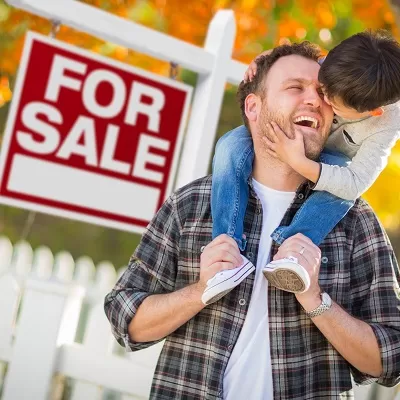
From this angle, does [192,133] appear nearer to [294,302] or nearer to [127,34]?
[127,34]

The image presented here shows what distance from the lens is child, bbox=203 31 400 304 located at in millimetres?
2412

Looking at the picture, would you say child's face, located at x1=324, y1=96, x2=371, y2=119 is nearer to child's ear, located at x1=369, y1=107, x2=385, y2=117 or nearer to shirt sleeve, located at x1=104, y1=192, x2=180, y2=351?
child's ear, located at x1=369, y1=107, x2=385, y2=117

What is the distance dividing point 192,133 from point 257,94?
1.16 m

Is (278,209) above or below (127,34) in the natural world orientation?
below

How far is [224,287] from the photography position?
2.22 m

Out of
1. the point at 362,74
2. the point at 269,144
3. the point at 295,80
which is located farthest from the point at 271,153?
the point at 362,74

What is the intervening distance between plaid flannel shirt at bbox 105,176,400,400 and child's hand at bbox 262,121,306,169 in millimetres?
165

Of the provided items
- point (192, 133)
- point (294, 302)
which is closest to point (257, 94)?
point (294, 302)

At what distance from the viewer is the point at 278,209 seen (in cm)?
255

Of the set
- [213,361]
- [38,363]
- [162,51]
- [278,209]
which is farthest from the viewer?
[162,51]

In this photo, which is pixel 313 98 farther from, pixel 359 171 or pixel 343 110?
pixel 359 171

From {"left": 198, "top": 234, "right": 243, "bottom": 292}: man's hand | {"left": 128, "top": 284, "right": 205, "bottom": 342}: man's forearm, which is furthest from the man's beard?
{"left": 128, "top": 284, "right": 205, "bottom": 342}: man's forearm

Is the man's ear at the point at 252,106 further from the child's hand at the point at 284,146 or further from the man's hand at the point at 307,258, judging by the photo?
the man's hand at the point at 307,258

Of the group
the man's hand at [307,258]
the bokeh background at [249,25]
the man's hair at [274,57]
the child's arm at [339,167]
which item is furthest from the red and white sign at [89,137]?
the bokeh background at [249,25]
